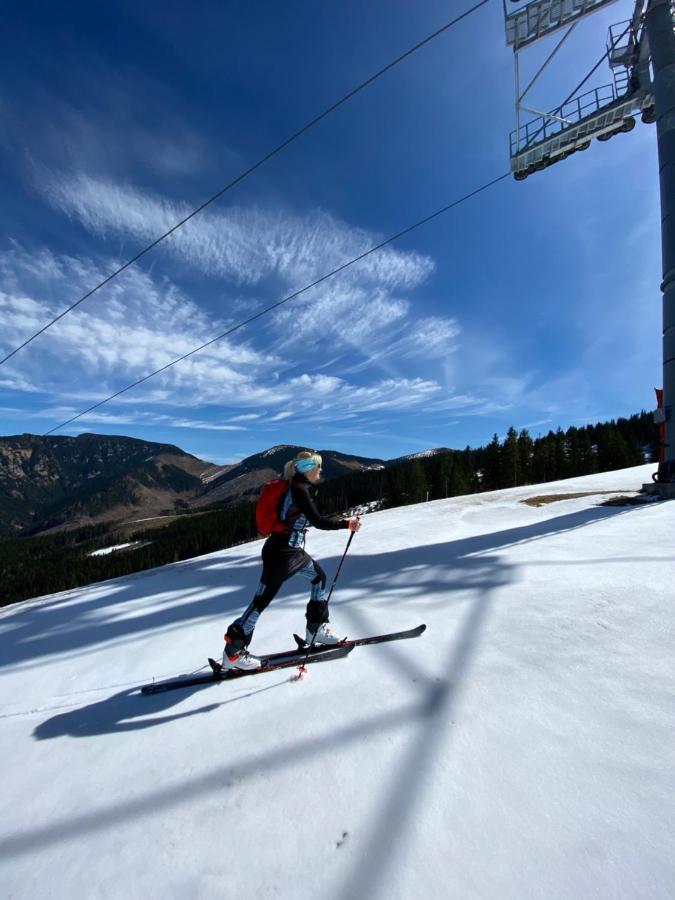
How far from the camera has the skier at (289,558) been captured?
14.3 feet

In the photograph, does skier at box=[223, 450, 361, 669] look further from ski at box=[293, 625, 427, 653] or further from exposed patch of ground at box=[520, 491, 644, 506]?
exposed patch of ground at box=[520, 491, 644, 506]

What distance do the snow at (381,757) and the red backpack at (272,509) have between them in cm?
152

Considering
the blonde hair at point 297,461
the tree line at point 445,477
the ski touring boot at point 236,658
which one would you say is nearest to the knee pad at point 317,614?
the ski touring boot at point 236,658

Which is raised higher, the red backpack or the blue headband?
the blue headband

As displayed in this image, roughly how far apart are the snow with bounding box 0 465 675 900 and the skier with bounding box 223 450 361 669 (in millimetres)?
387

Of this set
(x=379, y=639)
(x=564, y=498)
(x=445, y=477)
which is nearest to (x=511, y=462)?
(x=445, y=477)

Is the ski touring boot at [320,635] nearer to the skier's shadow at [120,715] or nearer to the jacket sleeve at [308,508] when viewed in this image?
the skier's shadow at [120,715]

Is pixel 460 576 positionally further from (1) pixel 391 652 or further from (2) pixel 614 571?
(1) pixel 391 652

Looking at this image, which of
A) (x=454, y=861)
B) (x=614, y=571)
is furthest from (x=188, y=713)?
(x=614, y=571)

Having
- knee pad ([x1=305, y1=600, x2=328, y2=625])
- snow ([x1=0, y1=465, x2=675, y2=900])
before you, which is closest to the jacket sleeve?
knee pad ([x1=305, y1=600, x2=328, y2=625])

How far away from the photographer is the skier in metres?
4.37

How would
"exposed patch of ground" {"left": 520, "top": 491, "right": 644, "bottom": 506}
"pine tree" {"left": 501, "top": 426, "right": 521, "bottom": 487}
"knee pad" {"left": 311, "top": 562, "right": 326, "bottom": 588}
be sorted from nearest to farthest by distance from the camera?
"knee pad" {"left": 311, "top": 562, "right": 326, "bottom": 588}
"exposed patch of ground" {"left": 520, "top": 491, "right": 644, "bottom": 506}
"pine tree" {"left": 501, "top": 426, "right": 521, "bottom": 487}

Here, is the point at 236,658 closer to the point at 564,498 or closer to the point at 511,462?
the point at 564,498

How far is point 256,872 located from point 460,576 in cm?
487
